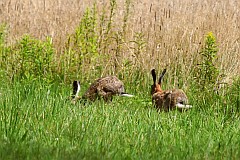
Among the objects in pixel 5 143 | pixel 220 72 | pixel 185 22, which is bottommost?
pixel 5 143

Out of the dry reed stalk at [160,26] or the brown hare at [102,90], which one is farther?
the dry reed stalk at [160,26]

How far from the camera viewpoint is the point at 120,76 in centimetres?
694

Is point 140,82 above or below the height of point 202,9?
below

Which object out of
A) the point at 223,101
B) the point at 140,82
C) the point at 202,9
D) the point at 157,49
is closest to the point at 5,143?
the point at 223,101

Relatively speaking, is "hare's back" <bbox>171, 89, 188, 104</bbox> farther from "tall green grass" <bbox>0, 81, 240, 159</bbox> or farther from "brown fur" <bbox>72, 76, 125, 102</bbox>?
"brown fur" <bbox>72, 76, 125, 102</bbox>

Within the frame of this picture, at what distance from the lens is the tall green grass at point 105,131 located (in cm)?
363

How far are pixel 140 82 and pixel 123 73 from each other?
0.23 metres

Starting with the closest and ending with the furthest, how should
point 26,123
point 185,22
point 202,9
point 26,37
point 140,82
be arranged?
point 26,123 < point 26,37 < point 140,82 < point 185,22 < point 202,9

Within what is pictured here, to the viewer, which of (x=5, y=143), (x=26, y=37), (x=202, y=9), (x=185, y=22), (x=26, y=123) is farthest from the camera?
(x=202, y=9)

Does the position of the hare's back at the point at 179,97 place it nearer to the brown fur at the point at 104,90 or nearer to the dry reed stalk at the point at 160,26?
the brown fur at the point at 104,90

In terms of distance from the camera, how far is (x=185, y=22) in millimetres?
7695

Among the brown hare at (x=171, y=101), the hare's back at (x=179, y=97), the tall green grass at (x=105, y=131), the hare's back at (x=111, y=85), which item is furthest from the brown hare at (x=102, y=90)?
the hare's back at (x=179, y=97)

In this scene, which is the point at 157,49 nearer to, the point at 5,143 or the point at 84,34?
the point at 84,34

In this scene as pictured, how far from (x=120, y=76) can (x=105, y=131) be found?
2839mm
